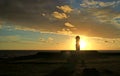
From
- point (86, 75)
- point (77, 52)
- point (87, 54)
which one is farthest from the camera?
point (87, 54)

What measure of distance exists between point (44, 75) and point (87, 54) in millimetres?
31512

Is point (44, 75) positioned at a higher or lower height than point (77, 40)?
lower

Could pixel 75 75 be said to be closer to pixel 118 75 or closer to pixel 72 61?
pixel 118 75

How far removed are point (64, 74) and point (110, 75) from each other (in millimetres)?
4511

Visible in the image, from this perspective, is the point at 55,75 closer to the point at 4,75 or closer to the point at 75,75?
the point at 75,75

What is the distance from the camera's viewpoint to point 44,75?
23.2 metres

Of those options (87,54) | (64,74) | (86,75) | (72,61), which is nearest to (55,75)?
(64,74)

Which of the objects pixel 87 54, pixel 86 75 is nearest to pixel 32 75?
pixel 86 75

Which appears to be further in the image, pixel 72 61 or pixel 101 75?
pixel 72 61

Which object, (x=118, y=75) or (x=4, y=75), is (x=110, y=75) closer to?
(x=118, y=75)

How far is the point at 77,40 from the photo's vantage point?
33.8m

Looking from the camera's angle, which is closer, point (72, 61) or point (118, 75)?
point (118, 75)

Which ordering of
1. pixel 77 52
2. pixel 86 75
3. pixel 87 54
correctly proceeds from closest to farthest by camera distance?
pixel 86 75, pixel 77 52, pixel 87 54

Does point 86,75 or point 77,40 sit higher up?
point 77,40
